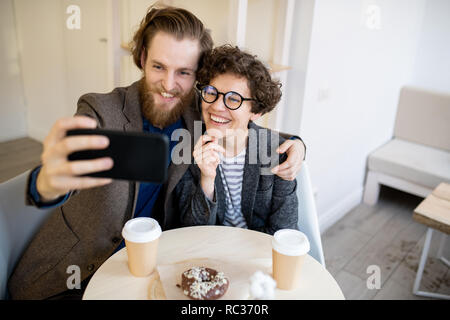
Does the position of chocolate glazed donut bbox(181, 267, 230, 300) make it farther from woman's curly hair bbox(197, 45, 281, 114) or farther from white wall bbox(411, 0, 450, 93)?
white wall bbox(411, 0, 450, 93)

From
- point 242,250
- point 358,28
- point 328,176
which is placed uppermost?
point 358,28

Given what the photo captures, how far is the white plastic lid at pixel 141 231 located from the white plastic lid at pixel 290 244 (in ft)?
1.00

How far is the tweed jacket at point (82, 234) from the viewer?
4.30ft

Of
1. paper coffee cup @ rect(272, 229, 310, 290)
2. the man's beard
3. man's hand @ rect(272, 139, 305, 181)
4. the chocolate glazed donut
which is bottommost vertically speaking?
the chocolate glazed donut

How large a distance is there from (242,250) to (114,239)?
0.44 metres

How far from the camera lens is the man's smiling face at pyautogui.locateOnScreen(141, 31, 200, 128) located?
55.3 inches

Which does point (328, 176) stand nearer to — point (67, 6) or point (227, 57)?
point (227, 57)

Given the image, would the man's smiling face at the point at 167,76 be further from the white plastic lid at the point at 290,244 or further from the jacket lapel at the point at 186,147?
the white plastic lid at the point at 290,244

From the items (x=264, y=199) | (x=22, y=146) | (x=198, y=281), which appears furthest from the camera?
(x=22, y=146)

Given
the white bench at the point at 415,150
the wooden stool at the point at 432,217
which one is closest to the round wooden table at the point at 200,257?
the wooden stool at the point at 432,217

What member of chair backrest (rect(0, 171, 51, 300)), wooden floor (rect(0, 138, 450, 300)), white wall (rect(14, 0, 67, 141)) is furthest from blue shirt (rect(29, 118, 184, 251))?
white wall (rect(14, 0, 67, 141))

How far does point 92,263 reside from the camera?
132cm

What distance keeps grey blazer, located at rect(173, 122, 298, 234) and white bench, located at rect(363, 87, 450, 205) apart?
180cm
